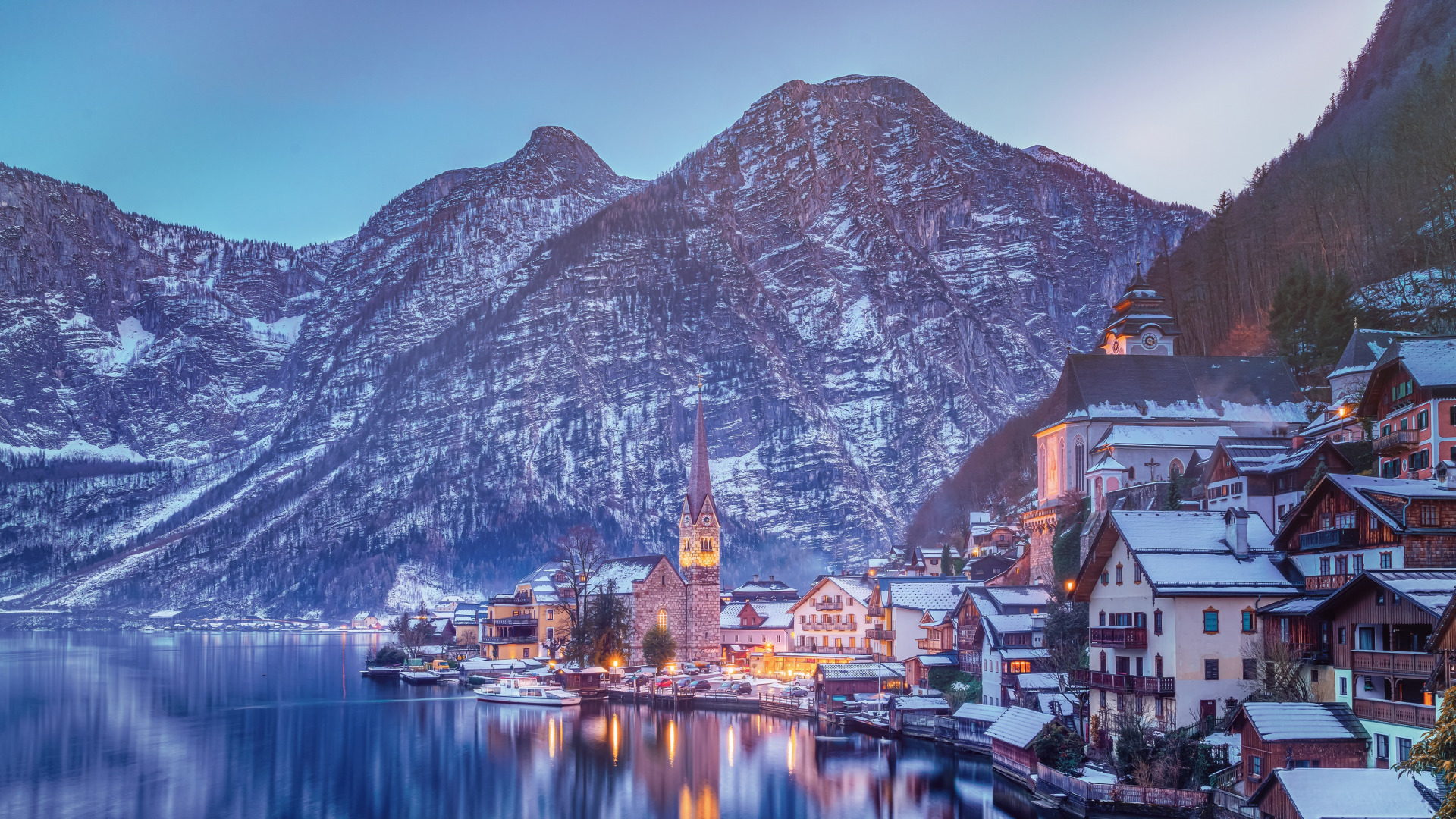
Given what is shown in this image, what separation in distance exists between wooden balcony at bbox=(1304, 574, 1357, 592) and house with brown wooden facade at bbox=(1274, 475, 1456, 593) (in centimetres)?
3

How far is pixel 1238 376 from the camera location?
82750mm

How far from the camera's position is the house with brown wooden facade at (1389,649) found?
3547 centimetres

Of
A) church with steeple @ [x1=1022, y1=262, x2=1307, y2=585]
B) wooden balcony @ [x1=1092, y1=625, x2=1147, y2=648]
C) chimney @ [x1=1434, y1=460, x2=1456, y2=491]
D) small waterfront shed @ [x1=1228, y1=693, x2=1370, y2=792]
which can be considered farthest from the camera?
church with steeple @ [x1=1022, y1=262, x2=1307, y2=585]

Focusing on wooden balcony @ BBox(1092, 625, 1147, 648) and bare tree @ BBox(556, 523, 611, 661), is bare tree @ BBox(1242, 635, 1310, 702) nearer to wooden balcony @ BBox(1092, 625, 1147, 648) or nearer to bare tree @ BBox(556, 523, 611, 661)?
wooden balcony @ BBox(1092, 625, 1147, 648)

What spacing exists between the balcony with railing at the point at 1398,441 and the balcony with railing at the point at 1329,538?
1001 cm

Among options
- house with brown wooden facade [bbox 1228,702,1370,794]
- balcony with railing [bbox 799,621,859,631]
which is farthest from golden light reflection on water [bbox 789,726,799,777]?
house with brown wooden facade [bbox 1228,702,1370,794]

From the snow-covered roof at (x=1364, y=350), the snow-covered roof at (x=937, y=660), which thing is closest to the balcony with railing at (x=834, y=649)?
the snow-covered roof at (x=937, y=660)

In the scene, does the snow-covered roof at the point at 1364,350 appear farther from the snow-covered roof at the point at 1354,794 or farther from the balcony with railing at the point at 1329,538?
the snow-covered roof at the point at 1354,794

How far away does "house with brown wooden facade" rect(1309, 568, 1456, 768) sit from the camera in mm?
35469

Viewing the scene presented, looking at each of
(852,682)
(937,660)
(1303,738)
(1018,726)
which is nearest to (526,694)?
(852,682)

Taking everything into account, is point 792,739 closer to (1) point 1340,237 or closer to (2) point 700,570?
(2) point 700,570

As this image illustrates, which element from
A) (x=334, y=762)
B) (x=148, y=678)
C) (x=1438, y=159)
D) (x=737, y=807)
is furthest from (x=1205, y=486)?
(x=148, y=678)

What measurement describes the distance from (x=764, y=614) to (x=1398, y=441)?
73.2 metres

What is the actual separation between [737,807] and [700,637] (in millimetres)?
63761
